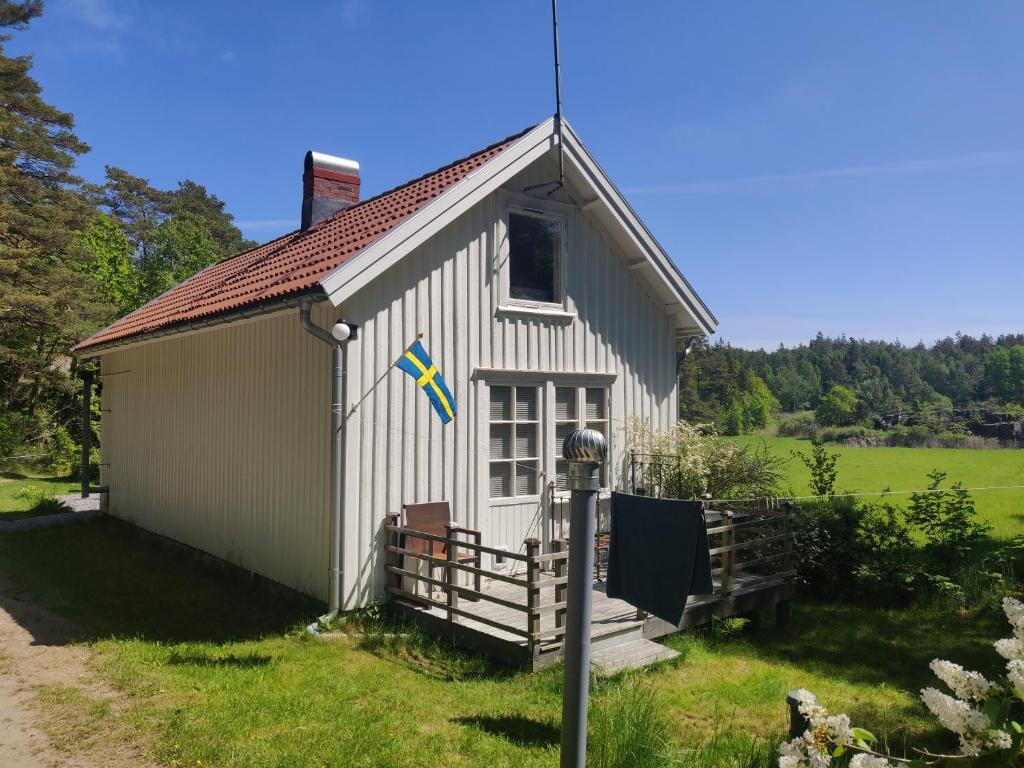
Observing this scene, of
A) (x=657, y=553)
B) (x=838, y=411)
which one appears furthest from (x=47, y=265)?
(x=838, y=411)

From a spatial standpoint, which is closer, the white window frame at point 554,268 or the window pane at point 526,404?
the white window frame at point 554,268

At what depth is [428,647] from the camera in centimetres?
729

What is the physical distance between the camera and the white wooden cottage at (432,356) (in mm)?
8070

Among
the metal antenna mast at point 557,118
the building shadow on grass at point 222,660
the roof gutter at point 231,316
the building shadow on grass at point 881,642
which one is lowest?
the building shadow on grass at point 881,642

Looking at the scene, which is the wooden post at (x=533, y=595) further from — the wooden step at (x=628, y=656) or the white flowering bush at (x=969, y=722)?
the white flowering bush at (x=969, y=722)

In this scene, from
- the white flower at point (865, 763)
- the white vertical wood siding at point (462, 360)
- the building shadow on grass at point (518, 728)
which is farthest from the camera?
the white vertical wood siding at point (462, 360)

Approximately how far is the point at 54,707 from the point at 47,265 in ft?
83.7

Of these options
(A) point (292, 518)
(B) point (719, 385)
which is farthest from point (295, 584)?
(B) point (719, 385)

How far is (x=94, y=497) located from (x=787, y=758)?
65.8 feet

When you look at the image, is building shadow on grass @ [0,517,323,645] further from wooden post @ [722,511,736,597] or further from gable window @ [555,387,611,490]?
wooden post @ [722,511,736,597]

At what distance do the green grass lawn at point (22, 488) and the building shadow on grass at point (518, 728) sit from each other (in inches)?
559

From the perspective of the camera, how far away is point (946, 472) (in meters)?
27.2

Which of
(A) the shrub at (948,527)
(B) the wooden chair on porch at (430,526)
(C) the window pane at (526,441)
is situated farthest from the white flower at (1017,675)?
(A) the shrub at (948,527)

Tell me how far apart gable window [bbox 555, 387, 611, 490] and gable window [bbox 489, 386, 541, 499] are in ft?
1.26
